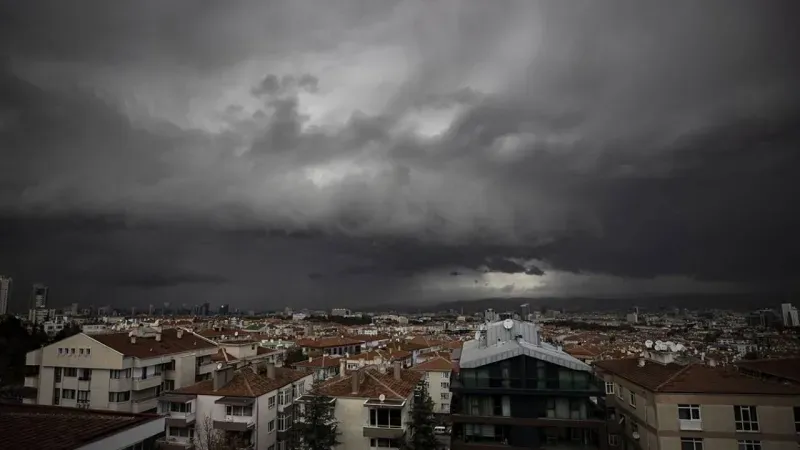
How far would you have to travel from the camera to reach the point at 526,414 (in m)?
31.9

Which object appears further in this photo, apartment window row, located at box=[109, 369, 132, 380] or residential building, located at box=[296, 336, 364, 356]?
residential building, located at box=[296, 336, 364, 356]

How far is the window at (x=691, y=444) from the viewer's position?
30.4 meters

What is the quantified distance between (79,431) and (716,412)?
3349 centimetres

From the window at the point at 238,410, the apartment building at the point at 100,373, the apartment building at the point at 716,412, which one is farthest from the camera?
the apartment building at the point at 100,373

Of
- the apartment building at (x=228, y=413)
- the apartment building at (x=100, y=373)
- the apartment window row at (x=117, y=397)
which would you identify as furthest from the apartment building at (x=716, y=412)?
the apartment window row at (x=117, y=397)

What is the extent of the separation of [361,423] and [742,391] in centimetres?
2442

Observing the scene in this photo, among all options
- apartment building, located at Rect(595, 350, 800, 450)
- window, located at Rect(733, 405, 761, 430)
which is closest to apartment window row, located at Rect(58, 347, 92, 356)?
apartment building, located at Rect(595, 350, 800, 450)

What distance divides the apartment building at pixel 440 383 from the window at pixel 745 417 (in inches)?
1346

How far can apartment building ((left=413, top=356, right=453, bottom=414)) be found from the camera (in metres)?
61.2

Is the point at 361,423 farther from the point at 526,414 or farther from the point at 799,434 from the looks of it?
the point at 799,434

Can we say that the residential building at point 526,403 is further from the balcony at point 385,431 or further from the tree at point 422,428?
the balcony at point 385,431

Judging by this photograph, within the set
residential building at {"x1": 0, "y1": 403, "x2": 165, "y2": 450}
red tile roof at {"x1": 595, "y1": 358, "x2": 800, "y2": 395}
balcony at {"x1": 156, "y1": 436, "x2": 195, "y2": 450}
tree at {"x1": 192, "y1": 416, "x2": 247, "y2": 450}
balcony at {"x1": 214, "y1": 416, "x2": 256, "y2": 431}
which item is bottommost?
balcony at {"x1": 156, "y1": 436, "x2": 195, "y2": 450}

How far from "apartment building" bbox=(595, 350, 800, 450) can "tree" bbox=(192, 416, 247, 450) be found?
90.5ft

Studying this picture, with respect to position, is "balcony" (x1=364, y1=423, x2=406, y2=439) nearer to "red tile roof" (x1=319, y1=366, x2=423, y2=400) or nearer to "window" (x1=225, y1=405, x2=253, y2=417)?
"red tile roof" (x1=319, y1=366, x2=423, y2=400)
